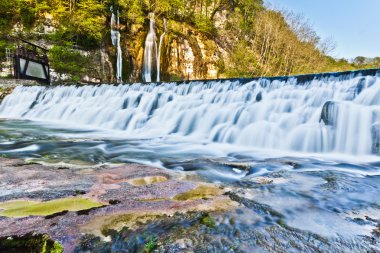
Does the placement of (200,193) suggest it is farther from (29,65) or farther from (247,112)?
(29,65)

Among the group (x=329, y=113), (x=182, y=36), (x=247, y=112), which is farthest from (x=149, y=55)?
(x=329, y=113)

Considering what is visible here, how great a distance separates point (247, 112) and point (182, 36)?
20916mm

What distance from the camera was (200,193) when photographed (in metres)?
1.70

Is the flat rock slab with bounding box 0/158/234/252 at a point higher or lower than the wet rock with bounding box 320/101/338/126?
lower

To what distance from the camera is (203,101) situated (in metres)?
7.30

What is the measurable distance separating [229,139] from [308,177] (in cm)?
302

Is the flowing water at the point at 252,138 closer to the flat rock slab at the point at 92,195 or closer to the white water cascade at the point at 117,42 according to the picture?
the flat rock slab at the point at 92,195

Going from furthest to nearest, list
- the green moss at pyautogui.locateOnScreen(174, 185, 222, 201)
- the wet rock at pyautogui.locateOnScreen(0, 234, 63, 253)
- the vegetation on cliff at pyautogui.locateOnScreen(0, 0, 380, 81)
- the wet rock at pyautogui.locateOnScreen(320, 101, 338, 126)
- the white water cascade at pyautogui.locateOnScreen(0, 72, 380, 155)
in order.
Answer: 1. the vegetation on cliff at pyautogui.locateOnScreen(0, 0, 380, 81)
2. the wet rock at pyautogui.locateOnScreen(320, 101, 338, 126)
3. the white water cascade at pyautogui.locateOnScreen(0, 72, 380, 155)
4. the green moss at pyautogui.locateOnScreen(174, 185, 222, 201)
5. the wet rock at pyautogui.locateOnScreen(0, 234, 63, 253)

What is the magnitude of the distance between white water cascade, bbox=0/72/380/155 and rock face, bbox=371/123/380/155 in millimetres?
69

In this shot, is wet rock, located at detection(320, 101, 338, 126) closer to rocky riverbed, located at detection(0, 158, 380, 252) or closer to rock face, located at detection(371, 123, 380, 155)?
rock face, located at detection(371, 123, 380, 155)

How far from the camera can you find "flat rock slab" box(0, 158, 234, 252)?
112 centimetres

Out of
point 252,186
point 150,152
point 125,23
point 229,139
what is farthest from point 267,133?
point 125,23

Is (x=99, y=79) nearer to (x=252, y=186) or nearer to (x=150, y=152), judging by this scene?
(x=150, y=152)

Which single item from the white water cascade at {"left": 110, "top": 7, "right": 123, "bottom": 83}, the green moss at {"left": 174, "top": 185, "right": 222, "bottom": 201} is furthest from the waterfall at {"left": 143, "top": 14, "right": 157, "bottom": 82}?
the green moss at {"left": 174, "top": 185, "right": 222, "bottom": 201}
